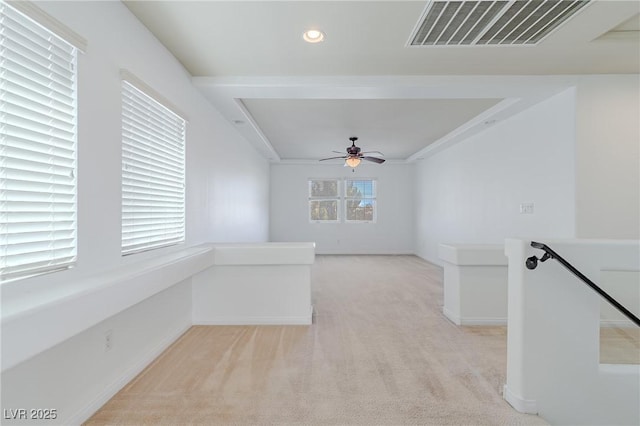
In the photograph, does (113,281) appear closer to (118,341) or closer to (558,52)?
(118,341)

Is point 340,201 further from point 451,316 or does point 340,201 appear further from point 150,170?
point 150,170

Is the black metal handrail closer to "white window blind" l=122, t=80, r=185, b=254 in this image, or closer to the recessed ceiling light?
the recessed ceiling light

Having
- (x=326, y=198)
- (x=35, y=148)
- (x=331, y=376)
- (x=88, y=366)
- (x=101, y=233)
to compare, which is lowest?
(x=331, y=376)

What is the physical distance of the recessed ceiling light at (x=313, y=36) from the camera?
2607 millimetres

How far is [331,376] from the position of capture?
2.34 metres

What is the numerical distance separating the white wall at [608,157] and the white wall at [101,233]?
4159 millimetres

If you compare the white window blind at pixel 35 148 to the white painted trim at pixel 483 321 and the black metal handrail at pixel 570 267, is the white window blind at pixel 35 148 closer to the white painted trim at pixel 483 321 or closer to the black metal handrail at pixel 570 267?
the black metal handrail at pixel 570 267

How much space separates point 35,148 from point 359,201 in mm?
8490

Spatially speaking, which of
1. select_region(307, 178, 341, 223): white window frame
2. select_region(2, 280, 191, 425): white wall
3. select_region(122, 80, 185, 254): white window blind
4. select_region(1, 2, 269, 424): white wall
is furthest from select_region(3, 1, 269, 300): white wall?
select_region(307, 178, 341, 223): white window frame

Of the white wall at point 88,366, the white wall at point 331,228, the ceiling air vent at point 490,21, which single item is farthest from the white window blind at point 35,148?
the white wall at point 331,228

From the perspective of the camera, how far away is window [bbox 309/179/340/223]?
31.7ft

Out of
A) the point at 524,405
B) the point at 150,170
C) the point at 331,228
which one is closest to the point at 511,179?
the point at 524,405

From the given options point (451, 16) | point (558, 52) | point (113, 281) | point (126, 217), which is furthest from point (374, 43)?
point (113, 281)

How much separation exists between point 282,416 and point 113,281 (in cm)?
120
